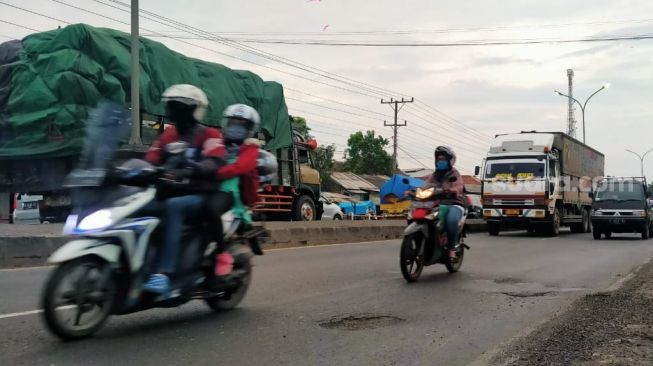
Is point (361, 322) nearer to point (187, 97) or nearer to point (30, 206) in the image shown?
point (187, 97)

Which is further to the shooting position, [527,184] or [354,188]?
[354,188]

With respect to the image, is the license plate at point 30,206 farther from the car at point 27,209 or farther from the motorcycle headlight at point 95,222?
the motorcycle headlight at point 95,222

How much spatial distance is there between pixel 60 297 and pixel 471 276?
6.22m

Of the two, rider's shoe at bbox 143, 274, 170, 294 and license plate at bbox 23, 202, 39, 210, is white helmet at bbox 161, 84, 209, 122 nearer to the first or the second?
rider's shoe at bbox 143, 274, 170, 294

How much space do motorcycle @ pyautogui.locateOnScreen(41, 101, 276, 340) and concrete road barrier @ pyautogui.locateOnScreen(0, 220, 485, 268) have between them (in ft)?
11.7

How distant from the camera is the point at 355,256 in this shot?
12.0 meters

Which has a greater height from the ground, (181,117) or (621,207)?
(181,117)

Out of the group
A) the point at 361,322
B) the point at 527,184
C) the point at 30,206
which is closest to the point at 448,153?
the point at 361,322

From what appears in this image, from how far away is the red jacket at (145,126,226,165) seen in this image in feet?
17.3

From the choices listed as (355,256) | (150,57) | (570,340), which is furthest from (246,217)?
(150,57)

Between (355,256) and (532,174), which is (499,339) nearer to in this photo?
(355,256)

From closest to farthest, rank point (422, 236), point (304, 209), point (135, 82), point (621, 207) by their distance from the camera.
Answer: point (422, 236) < point (135, 82) < point (304, 209) < point (621, 207)

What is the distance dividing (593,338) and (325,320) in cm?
228

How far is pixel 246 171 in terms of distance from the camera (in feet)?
17.8
